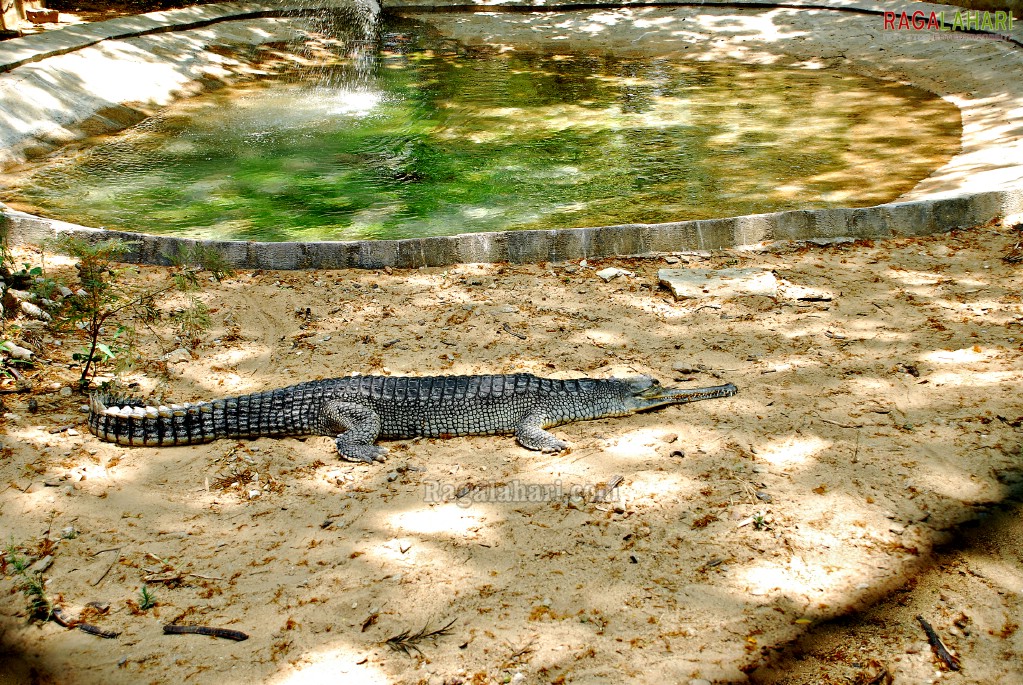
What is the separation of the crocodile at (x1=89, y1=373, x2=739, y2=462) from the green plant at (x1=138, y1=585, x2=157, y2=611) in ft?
3.65

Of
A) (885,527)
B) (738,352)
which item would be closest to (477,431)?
(738,352)

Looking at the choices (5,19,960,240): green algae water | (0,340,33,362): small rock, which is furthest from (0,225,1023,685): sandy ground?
(5,19,960,240): green algae water

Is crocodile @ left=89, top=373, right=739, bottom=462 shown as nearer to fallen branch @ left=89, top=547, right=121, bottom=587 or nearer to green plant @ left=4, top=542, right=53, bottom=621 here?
fallen branch @ left=89, top=547, right=121, bottom=587

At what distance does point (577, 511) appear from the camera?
334 centimetres

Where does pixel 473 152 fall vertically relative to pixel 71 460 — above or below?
above

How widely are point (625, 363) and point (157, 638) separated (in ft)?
9.22

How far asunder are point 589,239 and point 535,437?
232cm

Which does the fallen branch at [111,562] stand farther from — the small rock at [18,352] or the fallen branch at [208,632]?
the small rock at [18,352]

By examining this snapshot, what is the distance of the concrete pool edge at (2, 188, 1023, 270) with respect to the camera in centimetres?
578

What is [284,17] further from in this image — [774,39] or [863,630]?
[863,630]

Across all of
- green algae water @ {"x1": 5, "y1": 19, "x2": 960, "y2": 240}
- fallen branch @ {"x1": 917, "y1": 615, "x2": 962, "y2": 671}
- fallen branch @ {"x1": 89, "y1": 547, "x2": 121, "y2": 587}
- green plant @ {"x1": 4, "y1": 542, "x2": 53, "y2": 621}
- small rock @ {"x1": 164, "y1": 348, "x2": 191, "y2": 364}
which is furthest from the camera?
green algae water @ {"x1": 5, "y1": 19, "x2": 960, "y2": 240}

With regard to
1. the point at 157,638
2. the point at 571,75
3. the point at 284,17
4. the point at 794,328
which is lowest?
the point at 157,638

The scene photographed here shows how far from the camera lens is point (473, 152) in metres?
8.30

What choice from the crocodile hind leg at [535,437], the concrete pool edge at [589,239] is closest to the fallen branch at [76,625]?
the crocodile hind leg at [535,437]
